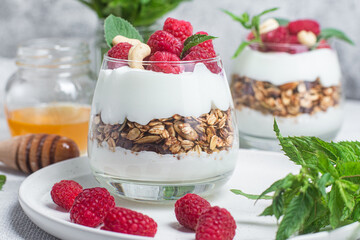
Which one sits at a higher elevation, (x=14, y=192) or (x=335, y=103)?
(x=335, y=103)

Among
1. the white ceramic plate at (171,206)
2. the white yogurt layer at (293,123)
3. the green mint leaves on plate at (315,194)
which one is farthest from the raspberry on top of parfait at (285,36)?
the green mint leaves on plate at (315,194)

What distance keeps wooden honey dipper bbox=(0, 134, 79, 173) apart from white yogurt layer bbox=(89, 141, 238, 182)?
0.25m

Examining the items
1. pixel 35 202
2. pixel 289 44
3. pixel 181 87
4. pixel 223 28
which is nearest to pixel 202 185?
pixel 181 87

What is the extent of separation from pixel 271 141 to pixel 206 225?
62 cm

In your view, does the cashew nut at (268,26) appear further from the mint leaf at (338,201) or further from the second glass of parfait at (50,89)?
the mint leaf at (338,201)

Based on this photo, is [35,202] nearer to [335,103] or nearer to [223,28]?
[335,103]

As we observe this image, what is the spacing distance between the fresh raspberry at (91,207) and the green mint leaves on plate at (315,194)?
0.23 m

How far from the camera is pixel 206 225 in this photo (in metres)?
0.71

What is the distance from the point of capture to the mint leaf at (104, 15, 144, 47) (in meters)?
0.96

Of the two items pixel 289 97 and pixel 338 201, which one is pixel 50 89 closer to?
pixel 289 97

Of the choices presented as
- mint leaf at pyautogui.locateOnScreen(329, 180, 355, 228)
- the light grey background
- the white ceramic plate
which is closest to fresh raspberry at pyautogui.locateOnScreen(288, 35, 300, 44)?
the white ceramic plate

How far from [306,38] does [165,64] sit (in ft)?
1.77

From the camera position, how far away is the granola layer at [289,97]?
1233 millimetres

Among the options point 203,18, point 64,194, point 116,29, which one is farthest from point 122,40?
point 203,18
